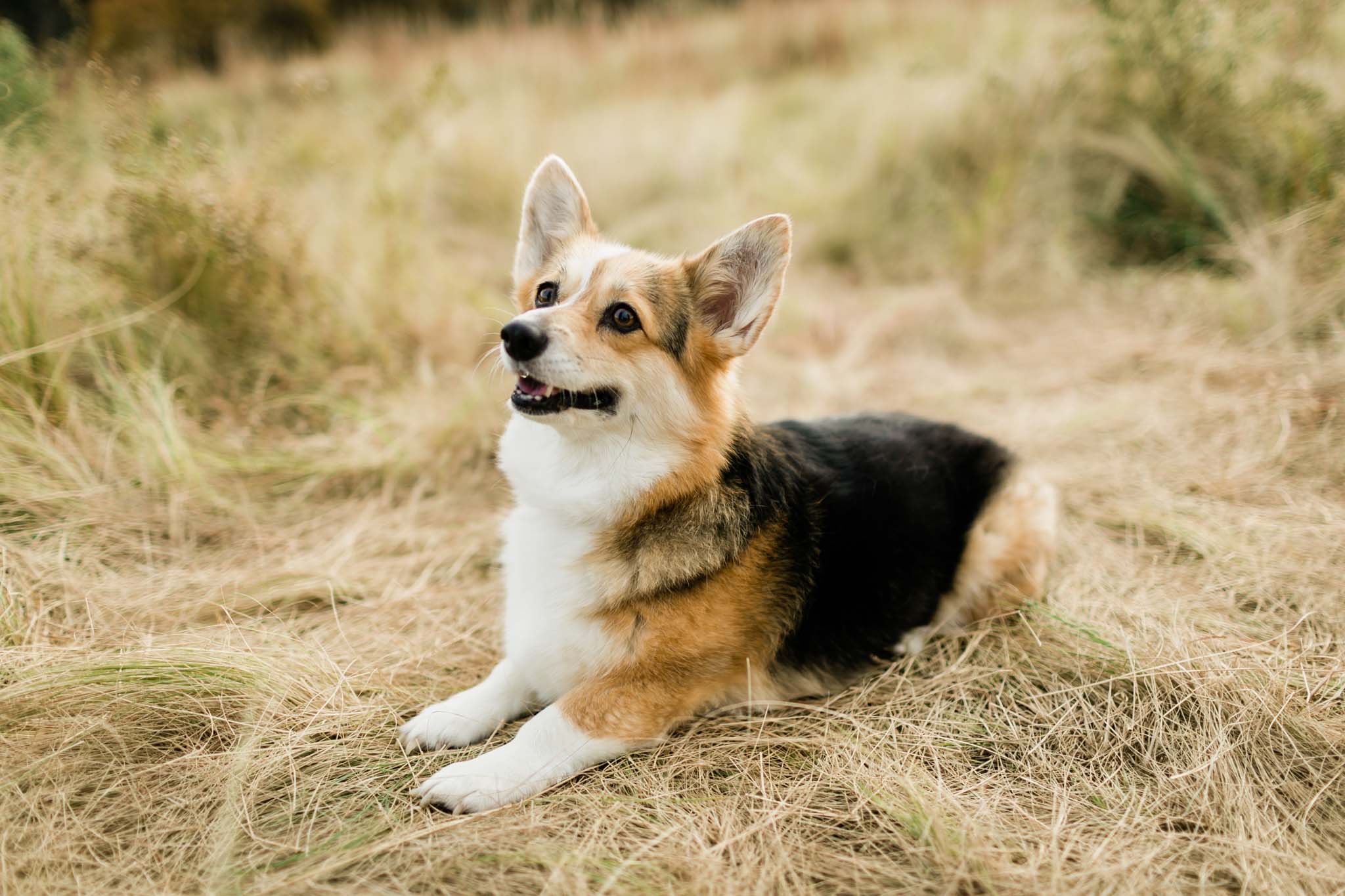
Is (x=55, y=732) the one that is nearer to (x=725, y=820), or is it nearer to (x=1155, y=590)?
(x=725, y=820)

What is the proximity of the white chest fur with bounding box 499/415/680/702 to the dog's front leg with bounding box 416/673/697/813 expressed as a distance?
128 mm

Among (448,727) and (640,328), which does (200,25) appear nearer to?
(640,328)

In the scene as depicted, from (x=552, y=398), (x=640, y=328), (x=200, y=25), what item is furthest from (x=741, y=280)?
(x=200, y=25)

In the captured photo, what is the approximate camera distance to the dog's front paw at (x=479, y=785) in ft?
6.98

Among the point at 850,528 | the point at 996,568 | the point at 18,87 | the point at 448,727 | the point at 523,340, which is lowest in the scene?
the point at 448,727

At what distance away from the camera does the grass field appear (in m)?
2.04

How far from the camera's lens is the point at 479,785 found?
2139 mm

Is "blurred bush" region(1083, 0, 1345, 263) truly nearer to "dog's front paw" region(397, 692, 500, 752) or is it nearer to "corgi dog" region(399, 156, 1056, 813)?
"corgi dog" region(399, 156, 1056, 813)

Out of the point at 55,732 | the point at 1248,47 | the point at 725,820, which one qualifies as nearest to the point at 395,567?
the point at 55,732

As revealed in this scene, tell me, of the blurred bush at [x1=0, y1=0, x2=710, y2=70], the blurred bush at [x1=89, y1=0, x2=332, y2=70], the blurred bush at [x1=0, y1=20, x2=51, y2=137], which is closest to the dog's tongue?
the blurred bush at [x1=0, y1=20, x2=51, y2=137]

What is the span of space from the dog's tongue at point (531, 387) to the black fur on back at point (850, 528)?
2.18 ft

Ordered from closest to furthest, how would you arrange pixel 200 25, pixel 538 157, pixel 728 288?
pixel 728 288 → pixel 538 157 → pixel 200 25

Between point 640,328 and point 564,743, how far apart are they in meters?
1.29

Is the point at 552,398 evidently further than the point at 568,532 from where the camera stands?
No
